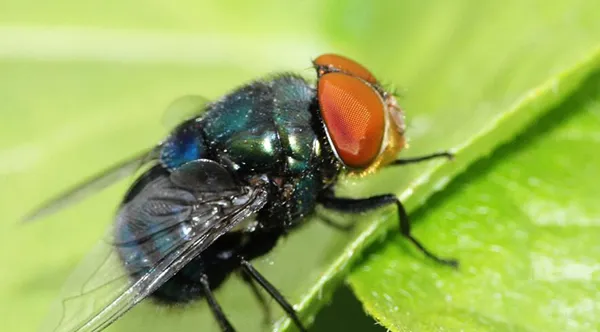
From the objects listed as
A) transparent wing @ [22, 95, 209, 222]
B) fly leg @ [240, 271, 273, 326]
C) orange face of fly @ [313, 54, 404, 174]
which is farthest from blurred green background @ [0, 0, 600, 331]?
transparent wing @ [22, 95, 209, 222]

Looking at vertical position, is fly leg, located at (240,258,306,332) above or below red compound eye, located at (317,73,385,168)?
below

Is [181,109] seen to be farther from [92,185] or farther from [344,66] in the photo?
[344,66]

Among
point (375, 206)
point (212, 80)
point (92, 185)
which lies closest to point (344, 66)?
point (375, 206)

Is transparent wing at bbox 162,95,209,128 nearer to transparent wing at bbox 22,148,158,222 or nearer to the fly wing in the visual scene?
transparent wing at bbox 22,148,158,222

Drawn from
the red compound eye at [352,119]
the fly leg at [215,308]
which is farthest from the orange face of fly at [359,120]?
the fly leg at [215,308]

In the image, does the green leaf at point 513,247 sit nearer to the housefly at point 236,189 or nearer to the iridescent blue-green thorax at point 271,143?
the housefly at point 236,189
